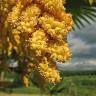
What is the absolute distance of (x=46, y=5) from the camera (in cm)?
629

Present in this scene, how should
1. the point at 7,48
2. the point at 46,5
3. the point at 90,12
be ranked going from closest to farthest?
the point at 46,5
the point at 7,48
the point at 90,12

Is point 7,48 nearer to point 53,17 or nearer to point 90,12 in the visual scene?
point 53,17

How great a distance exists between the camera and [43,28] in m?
6.38

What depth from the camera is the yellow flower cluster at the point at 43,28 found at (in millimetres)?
6289

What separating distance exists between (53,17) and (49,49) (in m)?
0.44

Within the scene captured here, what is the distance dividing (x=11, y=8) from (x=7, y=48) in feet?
3.27

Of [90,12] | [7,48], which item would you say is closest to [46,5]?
[7,48]

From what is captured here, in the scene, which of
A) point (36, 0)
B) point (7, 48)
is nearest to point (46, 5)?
point (36, 0)

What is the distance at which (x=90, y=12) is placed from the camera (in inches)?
360

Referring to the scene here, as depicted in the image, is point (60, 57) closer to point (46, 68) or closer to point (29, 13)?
point (46, 68)

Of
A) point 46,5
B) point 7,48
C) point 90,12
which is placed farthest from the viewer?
point 90,12

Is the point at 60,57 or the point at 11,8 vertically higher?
the point at 11,8

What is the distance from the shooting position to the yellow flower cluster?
6.29 m

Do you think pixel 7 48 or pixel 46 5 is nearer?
pixel 46 5
